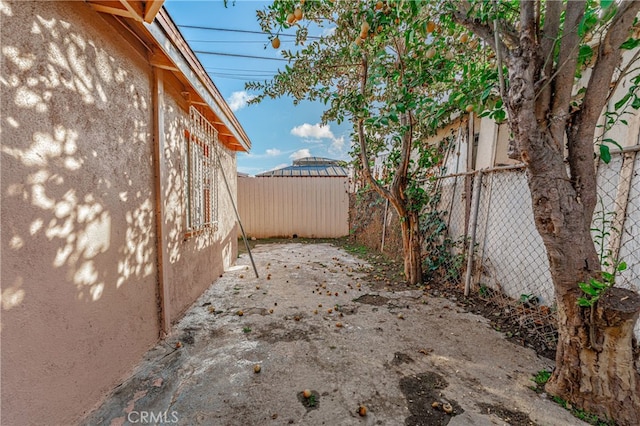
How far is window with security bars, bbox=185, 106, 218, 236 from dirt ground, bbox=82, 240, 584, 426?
1064 millimetres

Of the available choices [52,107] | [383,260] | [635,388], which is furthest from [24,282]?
[383,260]

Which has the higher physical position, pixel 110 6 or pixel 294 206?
pixel 110 6

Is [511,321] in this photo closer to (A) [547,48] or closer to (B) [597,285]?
(B) [597,285]

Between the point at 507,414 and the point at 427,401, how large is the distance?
42 centimetres

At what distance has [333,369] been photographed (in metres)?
1.82

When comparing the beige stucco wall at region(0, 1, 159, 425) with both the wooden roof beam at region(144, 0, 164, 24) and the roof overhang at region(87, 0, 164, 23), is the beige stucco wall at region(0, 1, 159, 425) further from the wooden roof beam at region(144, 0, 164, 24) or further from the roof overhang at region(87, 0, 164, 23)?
the wooden roof beam at region(144, 0, 164, 24)

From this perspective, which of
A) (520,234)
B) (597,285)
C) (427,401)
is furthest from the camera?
(520,234)

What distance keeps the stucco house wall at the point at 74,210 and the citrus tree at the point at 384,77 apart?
4.95 ft

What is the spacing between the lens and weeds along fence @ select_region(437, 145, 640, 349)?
5.92 feet

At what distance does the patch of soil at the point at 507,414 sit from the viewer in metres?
1.36

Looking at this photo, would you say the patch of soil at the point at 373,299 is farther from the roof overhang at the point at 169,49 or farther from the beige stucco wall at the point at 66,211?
the roof overhang at the point at 169,49

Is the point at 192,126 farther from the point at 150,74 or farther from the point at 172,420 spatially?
the point at 172,420

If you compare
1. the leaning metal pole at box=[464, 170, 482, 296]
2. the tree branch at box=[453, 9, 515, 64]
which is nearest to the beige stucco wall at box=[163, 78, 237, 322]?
the tree branch at box=[453, 9, 515, 64]

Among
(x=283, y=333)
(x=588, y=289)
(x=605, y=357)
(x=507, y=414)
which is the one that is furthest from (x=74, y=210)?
(x=605, y=357)
